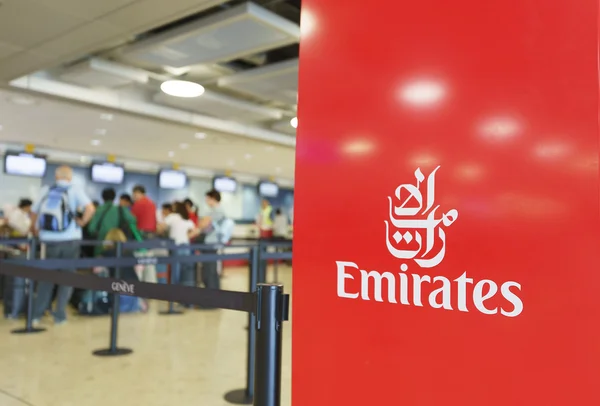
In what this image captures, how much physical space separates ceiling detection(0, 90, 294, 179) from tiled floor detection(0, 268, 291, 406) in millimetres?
3440

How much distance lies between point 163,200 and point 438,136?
16196 millimetres

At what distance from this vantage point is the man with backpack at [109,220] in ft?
20.0

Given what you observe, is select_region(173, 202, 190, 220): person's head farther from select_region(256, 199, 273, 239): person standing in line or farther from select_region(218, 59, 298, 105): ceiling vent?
select_region(256, 199, 273, 239): person standing in line

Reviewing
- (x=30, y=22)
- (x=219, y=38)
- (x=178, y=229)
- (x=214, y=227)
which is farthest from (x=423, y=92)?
(x=214, y=227)

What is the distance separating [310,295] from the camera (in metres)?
1.59

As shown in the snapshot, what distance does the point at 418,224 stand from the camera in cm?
136

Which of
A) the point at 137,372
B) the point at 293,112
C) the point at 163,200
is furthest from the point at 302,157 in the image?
the point at 163,200

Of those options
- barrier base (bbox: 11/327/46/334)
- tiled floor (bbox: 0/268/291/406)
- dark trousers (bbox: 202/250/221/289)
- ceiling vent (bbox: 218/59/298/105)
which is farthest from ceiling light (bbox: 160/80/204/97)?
barrier base (bbox: 11/327/46/334)

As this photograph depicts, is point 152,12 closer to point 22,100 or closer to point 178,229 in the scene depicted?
point 178,229

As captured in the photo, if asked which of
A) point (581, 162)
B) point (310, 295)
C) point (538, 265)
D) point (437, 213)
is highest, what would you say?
A: point (581, 162)

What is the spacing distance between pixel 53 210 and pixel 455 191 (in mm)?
4870

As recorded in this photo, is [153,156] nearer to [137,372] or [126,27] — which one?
[126,27]

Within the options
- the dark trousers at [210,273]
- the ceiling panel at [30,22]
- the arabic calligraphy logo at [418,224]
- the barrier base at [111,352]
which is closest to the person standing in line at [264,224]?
the dark trousers at [210,273]

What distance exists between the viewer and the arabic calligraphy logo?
1.34 m
